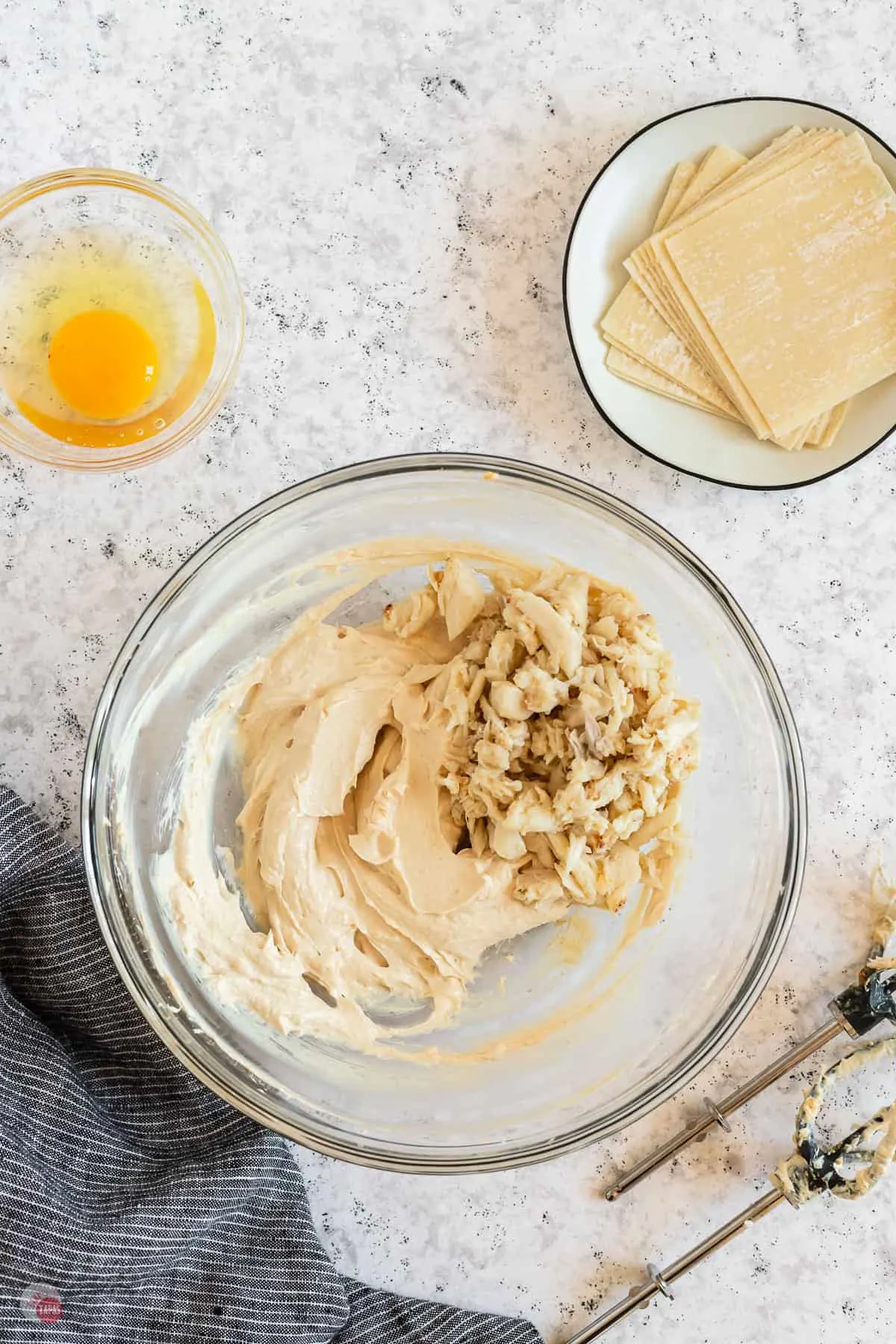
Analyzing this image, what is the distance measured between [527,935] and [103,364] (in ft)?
2.90

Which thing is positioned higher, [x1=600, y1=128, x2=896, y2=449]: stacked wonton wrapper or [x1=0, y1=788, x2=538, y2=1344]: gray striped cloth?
[x1=600, y1=128, x2=896, y2=449]: stacked wonton wrapper

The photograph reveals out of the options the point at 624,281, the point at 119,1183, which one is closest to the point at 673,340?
the point at 624,281

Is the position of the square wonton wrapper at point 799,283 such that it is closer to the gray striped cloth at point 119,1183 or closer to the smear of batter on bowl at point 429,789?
the smear of batter on bowl at point 429,789

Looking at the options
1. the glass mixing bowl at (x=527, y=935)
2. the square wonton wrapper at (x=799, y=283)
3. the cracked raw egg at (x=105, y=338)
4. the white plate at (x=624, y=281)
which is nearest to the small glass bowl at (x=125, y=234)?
the cracked raw egg at (x=105, y=338)

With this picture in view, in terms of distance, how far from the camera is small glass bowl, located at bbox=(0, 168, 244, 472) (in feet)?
4.61

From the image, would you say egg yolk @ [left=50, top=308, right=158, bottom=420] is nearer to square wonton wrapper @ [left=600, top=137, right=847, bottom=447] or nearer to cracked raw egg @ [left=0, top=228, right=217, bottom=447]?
cracked raw egg @ [left=0, top=228, right=217, bottom=447]

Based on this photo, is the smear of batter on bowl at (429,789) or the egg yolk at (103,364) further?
the egg yolk at (103,364)

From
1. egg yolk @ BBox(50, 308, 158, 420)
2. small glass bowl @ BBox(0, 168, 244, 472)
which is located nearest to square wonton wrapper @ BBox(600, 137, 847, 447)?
small glass bowl @ BBox(0, 168, 244, 472)

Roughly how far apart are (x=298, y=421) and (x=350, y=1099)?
0.84m

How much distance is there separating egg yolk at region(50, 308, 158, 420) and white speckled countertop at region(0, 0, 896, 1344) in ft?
0.32

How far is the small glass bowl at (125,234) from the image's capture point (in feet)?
4.61

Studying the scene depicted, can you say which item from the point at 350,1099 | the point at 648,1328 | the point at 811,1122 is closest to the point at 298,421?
the point at 350,1099

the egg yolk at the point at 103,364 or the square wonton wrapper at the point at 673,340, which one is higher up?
the egg yolk at the point at 103,364

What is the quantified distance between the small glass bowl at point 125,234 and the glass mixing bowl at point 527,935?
0.74 ft
